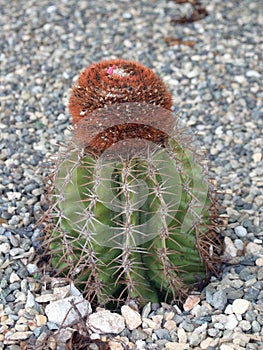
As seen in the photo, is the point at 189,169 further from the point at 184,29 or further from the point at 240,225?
the point at 184,29

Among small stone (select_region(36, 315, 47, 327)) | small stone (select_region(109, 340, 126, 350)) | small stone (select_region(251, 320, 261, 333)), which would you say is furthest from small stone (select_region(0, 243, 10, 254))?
small stone (select_region(251, 320, 261, 333))

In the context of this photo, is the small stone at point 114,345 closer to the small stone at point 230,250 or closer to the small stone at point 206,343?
the small stone at point 206,343

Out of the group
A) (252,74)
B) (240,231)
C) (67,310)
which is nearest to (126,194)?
(67,310)

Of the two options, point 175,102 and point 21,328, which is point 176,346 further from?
point 175,102

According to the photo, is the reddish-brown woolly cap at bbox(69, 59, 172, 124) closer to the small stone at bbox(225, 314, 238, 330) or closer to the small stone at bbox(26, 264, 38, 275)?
the small stone at bbox(26, 264, 38, 275)

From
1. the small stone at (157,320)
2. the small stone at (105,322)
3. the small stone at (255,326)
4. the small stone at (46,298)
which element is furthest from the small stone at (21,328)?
the small stone at (255,326)

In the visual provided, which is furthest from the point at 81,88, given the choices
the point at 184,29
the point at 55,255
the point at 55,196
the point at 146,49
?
the point at 184,29
